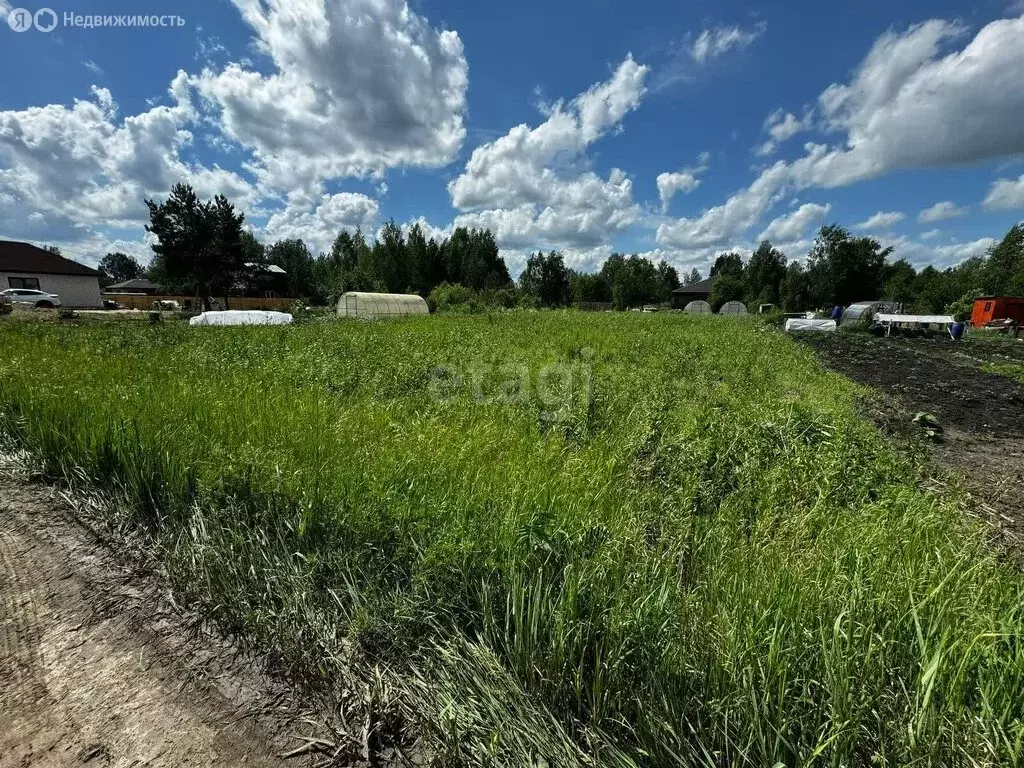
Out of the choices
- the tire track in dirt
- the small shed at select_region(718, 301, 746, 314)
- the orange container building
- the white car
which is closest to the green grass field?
the tire track in dirt

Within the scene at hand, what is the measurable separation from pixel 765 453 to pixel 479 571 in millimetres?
3474

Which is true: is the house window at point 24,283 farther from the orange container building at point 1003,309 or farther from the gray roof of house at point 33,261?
the orange container building at point 1003,309

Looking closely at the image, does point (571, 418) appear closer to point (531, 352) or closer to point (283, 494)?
point (283, 494)

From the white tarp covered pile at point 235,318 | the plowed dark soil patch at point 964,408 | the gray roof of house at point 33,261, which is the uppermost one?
the gray roof of house at point 33,261

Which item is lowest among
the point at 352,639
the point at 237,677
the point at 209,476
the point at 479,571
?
the point at 237,677

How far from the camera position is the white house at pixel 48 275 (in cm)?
3553

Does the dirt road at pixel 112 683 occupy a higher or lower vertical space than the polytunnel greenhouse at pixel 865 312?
lower

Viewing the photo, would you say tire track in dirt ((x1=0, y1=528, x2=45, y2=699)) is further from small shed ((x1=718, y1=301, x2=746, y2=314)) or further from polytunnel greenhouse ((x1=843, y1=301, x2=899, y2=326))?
small shed ((x1=718, y1=301, x2=746, y2=314))

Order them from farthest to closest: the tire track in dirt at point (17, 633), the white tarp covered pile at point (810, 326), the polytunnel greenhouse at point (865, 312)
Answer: the polytunnel greenhouse at point (865, 312)
the white tarp covered pile at point (810, 326)
the tire track in dirt at point (17, 633)

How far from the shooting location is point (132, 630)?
7.20 feet

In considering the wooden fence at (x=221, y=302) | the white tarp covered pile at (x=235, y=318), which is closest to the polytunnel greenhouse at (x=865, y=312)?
the white tarp covered pile at (x=235, y=318)

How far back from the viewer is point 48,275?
36.8 metres

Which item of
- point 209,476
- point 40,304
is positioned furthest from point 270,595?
point 40,304

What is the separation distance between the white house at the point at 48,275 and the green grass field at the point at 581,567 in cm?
4705
